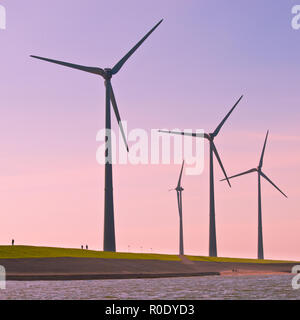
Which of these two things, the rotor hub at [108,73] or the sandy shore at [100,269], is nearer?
the sandy shore at [100,269]

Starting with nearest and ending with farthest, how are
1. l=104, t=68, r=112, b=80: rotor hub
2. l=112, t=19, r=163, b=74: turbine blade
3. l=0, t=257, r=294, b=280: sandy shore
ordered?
1. l=0, t=257, r=294, b=280: sandy shore
2. l=112, t=19, r=163, b=74: turbine blade
3. l=104, t=68, r=112, b=80: rotor hub

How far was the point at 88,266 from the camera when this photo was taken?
91.1 meters

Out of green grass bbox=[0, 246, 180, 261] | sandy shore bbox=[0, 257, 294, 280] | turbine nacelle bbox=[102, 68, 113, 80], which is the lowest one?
sandy shore bbox=[0, 257, 294, 280]

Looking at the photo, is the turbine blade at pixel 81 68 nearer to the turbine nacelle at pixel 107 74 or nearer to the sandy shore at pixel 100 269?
the turbine nacelle at pixel 107 74

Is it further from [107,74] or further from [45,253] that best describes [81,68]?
[45,253]

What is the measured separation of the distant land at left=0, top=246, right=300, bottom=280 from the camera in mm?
85062

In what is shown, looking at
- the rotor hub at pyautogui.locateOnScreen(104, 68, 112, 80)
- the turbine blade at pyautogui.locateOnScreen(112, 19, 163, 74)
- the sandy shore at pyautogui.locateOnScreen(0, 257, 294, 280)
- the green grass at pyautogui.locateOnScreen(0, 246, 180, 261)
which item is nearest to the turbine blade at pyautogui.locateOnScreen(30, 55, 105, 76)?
the rotor hub at pyautogui.locateOnScreen(104, 68, 112, 80)

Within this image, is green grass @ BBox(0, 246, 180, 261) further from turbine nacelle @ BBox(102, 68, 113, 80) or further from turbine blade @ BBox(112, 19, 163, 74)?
turbine blade @ BBox(112, 19, 163, 74)

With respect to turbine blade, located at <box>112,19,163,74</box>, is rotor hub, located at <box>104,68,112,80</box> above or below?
below

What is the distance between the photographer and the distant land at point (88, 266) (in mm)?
85062

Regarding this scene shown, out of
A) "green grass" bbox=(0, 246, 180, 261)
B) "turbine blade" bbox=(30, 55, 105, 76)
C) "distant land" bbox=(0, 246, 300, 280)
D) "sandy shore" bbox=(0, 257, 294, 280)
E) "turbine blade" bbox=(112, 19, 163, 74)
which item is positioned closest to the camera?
"sandy shore" bbox=(0, 257, 294, 280)

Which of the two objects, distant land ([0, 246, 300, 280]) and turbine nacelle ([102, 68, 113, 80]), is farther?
turbine nacelle ([102, 68, 113, 80])

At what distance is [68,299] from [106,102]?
58654 mm

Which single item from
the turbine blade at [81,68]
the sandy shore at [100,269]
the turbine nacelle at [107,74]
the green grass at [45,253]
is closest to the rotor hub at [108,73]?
the turbine nacelle at [107,74]
